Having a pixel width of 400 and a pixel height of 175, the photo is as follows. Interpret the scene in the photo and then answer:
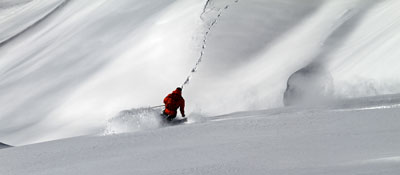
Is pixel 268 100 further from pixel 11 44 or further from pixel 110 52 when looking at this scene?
pixel 11 44

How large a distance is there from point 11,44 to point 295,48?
1659 centimetres

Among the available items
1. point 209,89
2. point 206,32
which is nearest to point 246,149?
point 209,89

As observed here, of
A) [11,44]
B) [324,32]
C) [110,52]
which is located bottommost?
[11,44]

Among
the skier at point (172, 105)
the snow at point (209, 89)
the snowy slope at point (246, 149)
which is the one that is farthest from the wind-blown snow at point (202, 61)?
the snowy slope at point (246, 149)

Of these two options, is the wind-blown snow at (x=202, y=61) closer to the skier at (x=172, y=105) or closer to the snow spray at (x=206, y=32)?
the snow spray at (x=206, y=32)

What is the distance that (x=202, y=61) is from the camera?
14.6 metres

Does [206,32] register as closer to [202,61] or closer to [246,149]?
[202,61]

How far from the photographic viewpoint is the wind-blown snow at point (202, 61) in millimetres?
12289

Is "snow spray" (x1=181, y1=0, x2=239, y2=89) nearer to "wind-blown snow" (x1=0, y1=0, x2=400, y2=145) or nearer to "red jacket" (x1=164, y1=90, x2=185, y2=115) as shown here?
"wind-blown snow" (x1=0, y1=0, x2=400, y2=145)

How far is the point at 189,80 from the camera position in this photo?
14.2 m

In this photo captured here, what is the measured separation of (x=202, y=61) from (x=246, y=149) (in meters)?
9.66

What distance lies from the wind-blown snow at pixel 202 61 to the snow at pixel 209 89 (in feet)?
0.14

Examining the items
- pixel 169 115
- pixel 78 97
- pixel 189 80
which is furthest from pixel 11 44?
pixel 169 115

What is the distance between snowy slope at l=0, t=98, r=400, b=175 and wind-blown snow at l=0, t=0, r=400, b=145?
13.0 ft
